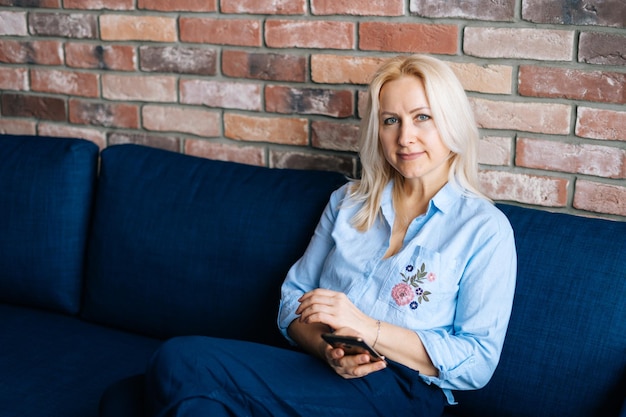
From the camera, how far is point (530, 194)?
1855mm

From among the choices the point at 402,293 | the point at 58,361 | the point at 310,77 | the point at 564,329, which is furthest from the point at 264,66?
the point at 564,329

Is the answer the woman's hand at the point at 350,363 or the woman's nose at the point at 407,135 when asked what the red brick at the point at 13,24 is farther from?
the woman's hand at the point at 350,363

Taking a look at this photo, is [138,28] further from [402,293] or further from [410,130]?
[402,293]

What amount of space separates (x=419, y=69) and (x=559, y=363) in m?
0.67

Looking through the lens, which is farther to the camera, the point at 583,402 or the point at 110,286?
the point at 110,286

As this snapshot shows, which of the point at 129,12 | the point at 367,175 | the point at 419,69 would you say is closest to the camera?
the point at 419,69

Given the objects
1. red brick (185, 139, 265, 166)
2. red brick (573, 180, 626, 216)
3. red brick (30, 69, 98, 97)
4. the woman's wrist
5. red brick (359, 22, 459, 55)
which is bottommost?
the woman's wrist

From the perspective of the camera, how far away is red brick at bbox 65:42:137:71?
7.63 feet

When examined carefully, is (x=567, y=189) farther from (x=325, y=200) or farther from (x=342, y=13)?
(x=342, y=13)

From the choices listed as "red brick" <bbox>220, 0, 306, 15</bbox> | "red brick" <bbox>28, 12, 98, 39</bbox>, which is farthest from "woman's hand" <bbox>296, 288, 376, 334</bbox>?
"red brick" <bbox>28, 12, 98, 39</bbox>

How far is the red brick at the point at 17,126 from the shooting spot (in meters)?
2.53

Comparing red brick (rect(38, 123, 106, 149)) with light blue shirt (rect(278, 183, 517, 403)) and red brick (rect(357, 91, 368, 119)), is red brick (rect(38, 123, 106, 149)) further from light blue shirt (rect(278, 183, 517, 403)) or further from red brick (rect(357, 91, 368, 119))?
light blue shirt (rect(278, 183, 517, 403))

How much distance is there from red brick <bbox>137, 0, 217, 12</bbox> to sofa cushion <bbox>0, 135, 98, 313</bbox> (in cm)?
47

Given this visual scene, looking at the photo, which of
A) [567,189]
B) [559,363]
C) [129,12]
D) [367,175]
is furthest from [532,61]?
[129,12]
